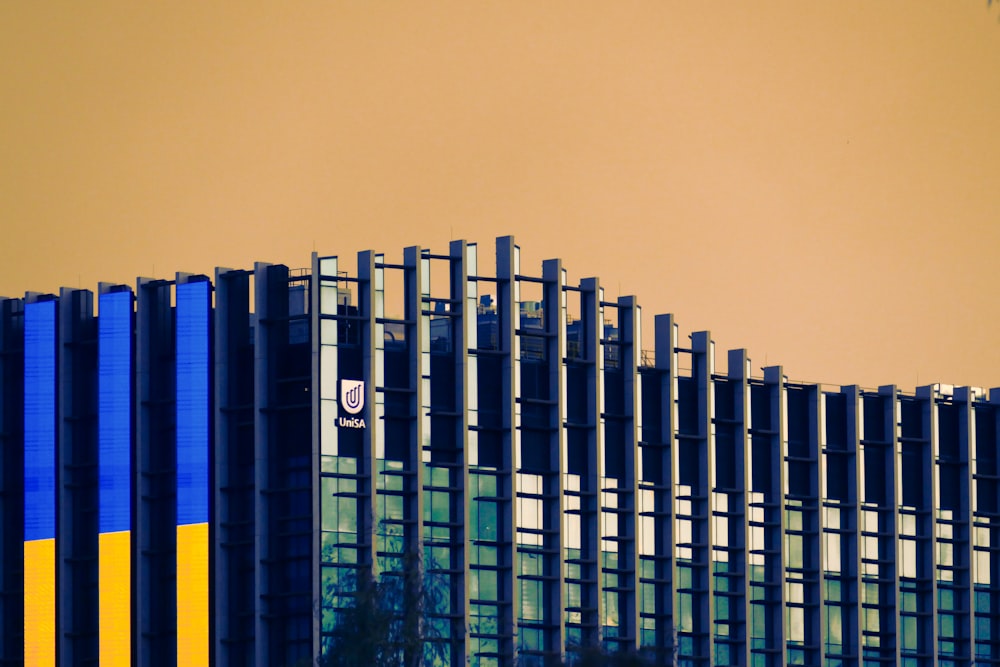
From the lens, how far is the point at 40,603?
107 m

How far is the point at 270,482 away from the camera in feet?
332

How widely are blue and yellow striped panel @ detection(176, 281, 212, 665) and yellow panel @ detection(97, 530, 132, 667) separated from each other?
3.56 meters

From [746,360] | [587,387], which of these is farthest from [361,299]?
[746,360]

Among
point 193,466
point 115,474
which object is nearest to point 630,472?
point 193,466

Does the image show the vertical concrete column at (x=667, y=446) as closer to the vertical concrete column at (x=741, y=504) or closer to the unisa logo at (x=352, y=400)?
the vertical concrete column at (x=741, y=504)

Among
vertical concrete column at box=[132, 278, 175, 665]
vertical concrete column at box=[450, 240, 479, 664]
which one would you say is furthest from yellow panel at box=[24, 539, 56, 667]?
vertical concrete column at box=[450, 240, 479, 664]

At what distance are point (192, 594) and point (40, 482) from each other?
12.5 metres

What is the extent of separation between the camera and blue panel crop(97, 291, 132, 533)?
105125 mm

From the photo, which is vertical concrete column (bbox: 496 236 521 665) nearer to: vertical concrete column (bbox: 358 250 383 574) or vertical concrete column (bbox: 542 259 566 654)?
vertical concrete column (bbox: 542 259 566 654)

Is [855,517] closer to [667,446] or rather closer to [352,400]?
[667,446]

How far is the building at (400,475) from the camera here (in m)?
101

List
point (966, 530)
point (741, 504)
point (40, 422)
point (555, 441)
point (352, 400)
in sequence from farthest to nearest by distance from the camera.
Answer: point (966, 530) < point (741, 504) < point (40, 422) < point (555, 441) < point (352, 400)

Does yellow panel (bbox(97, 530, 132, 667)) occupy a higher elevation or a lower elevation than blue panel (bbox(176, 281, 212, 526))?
lower

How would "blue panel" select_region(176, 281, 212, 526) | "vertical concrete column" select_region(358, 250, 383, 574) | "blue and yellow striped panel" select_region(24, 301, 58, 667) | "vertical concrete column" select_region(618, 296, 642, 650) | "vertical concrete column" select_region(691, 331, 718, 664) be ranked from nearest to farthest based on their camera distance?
"vertical concrete column" select_region(358, 250, 383, 574), "blue panel" select_region(176, 281, 212, 526), "blue and yellow striped panel" select_region(24, 301, 58, 667), "vertical concrete column" select_region(618, 296, 642, 650), "vertical concrete column" select_region(691, 331, 718, 664)
